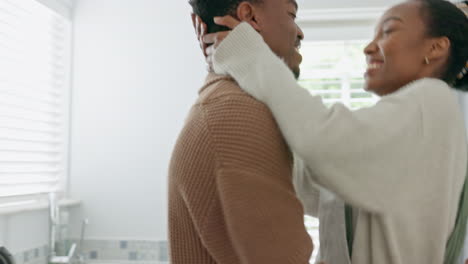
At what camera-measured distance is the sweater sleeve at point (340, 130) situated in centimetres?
94

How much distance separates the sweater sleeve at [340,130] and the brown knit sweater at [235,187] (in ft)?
0.14

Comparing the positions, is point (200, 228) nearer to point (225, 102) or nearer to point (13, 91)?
point (225, 102)

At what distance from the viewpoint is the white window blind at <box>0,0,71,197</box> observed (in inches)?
94.7

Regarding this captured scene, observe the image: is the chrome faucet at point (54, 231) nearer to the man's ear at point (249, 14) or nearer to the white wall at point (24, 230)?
the white wall at point (24, 230)

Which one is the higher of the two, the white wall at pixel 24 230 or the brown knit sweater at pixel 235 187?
the brown knit sweater at pixel 235 187

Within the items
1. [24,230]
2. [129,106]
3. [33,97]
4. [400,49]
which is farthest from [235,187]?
[129,106]

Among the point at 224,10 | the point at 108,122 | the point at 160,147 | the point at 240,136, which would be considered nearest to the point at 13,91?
the point at 108,122

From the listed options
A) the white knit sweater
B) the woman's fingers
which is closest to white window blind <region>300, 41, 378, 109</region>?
the white knit sweater

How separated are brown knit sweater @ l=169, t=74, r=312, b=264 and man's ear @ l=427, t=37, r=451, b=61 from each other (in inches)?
18.9

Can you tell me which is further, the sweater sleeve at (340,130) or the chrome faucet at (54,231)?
the chrome faucet at (54,231)

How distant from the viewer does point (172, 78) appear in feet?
9.70

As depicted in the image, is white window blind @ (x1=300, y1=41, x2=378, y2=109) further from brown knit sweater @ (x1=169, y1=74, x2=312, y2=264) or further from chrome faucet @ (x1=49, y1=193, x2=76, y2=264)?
brown knit sweater @ (x1=169, y1=74, x2=312, y2=264)

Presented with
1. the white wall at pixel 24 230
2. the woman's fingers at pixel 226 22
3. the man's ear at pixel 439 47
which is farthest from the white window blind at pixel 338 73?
the woman's fingers at pixel 226 22

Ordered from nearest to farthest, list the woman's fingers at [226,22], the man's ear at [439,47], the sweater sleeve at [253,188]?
the sweater sleeve at [253,188]
the woman's fingers at [226,22]
the man's ear at [439,47]
